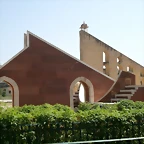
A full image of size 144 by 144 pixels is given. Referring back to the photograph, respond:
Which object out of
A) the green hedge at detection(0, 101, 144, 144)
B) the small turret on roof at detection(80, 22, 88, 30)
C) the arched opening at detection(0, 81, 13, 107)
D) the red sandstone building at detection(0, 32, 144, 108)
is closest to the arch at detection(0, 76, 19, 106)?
the red sandstone building at detection(0, 32, 144, 108)

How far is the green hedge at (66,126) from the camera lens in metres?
4.44

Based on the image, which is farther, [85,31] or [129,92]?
[85,31]

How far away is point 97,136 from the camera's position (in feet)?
16.0

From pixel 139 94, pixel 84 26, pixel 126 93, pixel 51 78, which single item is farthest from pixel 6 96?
pixel 139 94

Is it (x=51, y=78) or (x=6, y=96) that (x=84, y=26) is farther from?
(x=6, y=96)

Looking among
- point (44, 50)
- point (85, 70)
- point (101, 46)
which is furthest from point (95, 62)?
point (44, 50)

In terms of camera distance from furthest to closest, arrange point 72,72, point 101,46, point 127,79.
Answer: point 101,46 → point 127,79 → point 72,72

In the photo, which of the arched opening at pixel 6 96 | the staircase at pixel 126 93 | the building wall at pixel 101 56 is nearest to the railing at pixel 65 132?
the staircase at pixel 126 93

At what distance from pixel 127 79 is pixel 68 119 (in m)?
11.0

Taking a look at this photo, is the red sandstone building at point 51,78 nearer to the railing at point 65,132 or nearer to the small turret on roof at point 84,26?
the small turret on roof at point 84,26

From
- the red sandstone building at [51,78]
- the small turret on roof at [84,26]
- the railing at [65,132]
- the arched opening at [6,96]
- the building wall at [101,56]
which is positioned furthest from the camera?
the arched opening at [6,96]

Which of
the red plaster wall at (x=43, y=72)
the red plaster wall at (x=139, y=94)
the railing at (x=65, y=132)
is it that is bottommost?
the railing at (x=65, y=132)

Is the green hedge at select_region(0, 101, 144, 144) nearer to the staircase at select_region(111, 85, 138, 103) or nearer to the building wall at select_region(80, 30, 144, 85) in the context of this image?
the staircase at select_region(111, 85, 138, 103)

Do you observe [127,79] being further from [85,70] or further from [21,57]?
[21,57]
